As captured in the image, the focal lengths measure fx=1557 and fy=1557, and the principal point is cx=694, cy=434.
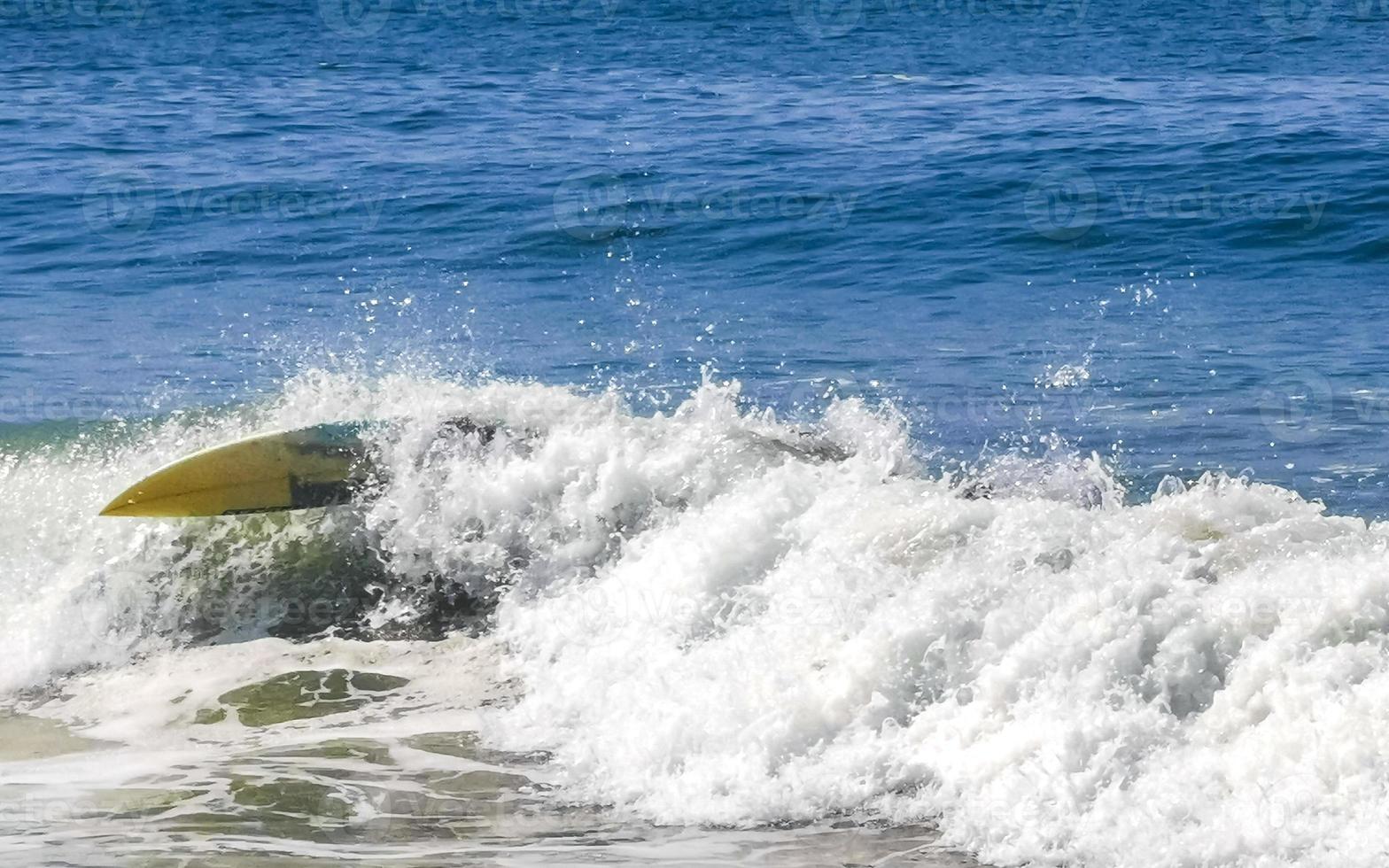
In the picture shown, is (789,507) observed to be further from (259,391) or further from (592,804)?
(259,391)

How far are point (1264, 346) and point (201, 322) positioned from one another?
936 cm

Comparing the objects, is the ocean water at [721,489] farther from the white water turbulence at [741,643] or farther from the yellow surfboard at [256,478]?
the yellow surfboard at [256,478]

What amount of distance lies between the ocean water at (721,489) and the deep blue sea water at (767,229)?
8 centimetres

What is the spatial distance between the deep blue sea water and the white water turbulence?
2.62 meters

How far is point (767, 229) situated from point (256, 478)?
341 inches

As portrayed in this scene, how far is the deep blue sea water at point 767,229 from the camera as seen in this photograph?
11695 mm

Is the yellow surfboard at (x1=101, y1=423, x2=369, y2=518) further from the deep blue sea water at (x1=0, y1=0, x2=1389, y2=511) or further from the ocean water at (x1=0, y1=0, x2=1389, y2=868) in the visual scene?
the deep blue sea water at (x1=0, y1=0, x2=1389, y2=511)

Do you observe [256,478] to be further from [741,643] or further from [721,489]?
[741,643]

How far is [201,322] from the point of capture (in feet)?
47.8

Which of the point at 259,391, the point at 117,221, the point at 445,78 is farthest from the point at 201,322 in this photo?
the point at 445,78

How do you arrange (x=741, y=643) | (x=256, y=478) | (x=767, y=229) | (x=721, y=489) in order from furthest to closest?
(x=767, y=229) → (x=256, y=478) → (x=721, y=489) → (x=741, y=643)

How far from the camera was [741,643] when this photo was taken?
6.77 meters

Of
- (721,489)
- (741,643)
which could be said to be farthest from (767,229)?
(741,643)

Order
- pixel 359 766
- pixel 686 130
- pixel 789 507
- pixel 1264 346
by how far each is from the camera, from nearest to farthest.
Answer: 1. pixel 359 766
2. pixel 789 507
3. pixel 1264 346
4. pixel 686 130
